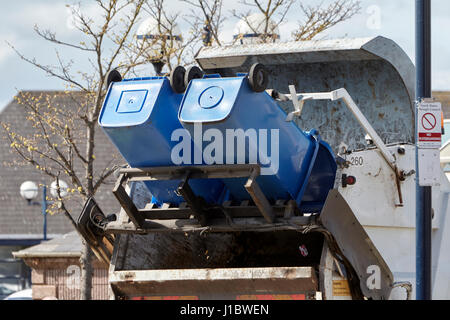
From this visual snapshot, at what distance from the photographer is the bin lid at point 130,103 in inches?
234

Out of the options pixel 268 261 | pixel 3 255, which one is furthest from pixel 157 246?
pixel 3 255

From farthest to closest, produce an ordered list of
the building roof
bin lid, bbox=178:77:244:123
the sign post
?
1. the building roof
2. the sign post
3. bin lid, bbox=178:77:244:123

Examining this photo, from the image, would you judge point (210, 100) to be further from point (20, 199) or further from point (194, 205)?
point (20, 199)

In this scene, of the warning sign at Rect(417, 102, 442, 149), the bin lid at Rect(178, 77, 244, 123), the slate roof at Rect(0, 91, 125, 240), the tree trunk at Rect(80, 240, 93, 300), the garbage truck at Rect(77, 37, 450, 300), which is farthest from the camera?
the slate roof at Rect(0, 91, 125, 240)

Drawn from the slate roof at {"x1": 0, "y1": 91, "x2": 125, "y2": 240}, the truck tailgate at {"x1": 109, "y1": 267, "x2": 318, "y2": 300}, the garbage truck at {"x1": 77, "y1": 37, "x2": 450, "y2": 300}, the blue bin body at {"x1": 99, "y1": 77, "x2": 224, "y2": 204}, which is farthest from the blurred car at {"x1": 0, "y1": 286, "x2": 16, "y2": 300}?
the blue bin body at {"x1": 99, "y1": 77, "x2": 224, "y2": 204}

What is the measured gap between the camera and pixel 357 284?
6.33 metres

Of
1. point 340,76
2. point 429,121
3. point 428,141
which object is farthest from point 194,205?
point 340,76

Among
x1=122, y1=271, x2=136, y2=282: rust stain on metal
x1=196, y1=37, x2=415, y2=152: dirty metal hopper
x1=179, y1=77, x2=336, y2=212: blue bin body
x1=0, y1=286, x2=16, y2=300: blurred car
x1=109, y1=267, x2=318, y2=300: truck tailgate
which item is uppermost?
x1=0, y1=286, x2=16, y2=300: blurred car

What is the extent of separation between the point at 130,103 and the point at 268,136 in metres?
0.95

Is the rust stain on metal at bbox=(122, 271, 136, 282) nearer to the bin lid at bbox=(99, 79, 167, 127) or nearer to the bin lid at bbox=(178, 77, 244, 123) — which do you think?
the bin lid at bbox=(99, 79, 167, 127)

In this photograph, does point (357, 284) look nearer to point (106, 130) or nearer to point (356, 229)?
point (356, 229)

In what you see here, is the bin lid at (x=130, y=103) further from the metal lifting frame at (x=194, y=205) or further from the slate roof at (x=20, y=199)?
the slate roof at (x=20, y=199)

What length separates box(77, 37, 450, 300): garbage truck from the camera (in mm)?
5941
